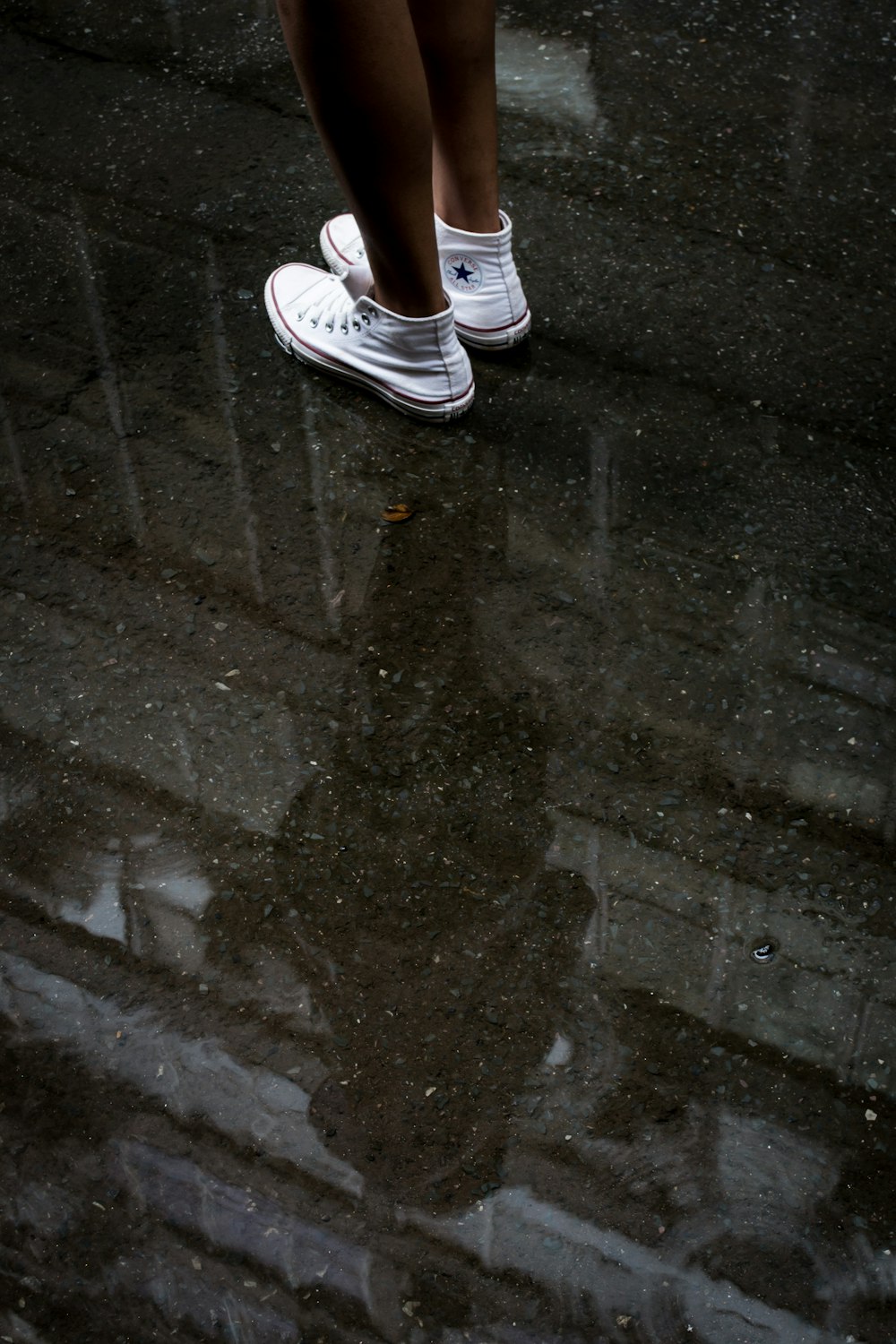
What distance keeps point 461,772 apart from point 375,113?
89 centimetres

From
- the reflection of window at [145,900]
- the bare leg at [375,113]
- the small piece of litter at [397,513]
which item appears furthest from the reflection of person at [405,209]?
the reflection of window at [145,900]

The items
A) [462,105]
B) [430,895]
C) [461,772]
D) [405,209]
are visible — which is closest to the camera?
[430,895]

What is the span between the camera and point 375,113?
170 cm

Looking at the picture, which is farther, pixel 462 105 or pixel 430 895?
pixel 462 105

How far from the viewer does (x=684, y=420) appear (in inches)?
84.1

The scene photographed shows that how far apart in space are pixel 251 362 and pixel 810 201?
1.20m

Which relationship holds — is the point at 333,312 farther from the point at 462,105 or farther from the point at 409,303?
the point at 462,105

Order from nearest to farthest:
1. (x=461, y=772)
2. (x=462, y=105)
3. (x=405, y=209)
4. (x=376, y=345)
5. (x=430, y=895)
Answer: (x=430, y=895) → (x=461, y=772) → (x=405, y=209) → (x=462, y=105) → (x=376, y=345)

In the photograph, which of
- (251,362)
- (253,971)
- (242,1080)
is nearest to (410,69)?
(251,362)

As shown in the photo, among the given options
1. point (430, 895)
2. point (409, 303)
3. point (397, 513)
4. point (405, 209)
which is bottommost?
point (430, 895)

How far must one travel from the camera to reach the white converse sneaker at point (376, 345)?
2.03 meters

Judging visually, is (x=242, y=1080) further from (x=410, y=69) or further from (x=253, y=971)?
(x=410, y=69)

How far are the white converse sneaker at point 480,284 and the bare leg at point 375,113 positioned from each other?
19 centimetres

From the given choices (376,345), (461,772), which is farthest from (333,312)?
(461,772)
